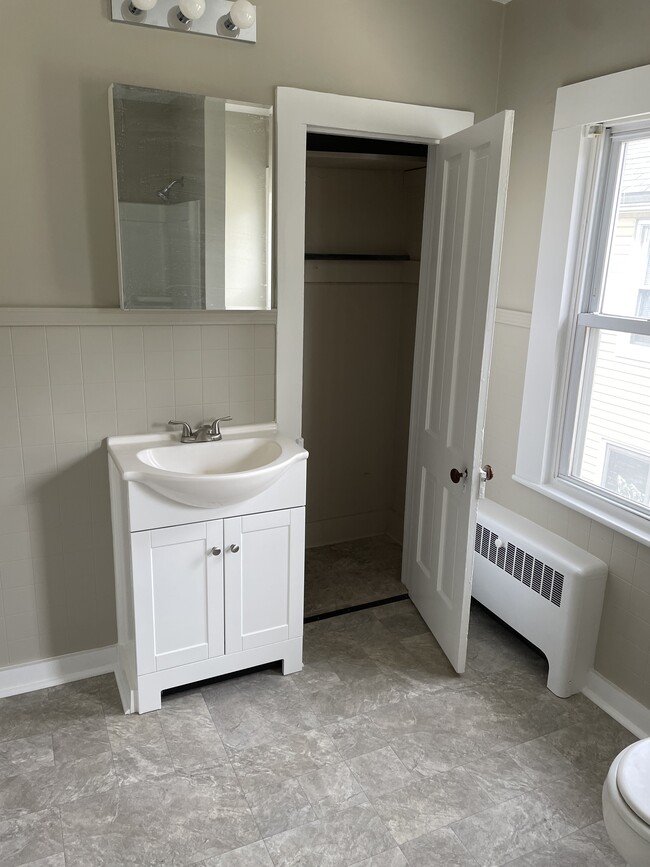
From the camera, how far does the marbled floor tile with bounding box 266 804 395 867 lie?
188 cm

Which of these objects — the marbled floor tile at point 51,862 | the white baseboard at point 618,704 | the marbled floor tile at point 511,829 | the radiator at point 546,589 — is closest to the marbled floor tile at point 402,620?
the radiator at point 546,589

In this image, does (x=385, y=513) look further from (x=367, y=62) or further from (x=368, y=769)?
(x=367, y=62)

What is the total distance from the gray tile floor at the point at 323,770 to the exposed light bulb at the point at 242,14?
7.63 ft

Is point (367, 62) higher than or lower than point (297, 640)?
higher

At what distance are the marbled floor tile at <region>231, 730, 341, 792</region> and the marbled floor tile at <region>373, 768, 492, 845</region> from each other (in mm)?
249

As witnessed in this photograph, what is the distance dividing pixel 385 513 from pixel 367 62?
2365 mm

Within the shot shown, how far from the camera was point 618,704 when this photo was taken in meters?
2.50

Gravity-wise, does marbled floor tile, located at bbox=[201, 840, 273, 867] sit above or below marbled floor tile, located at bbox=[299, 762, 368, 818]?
below

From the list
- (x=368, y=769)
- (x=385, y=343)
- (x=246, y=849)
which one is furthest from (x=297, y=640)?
(x=385, y=343)

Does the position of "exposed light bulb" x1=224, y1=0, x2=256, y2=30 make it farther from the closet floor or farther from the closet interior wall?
the closet floor

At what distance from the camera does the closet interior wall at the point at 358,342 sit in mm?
3445

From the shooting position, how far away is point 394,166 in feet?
11.2

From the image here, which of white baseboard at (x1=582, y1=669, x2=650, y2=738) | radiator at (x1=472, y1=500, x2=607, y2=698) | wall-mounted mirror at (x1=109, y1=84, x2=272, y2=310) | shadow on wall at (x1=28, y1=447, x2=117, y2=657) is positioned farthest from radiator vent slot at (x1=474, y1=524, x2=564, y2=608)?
shadow on wall at (x1=28, y1=447, x2=117, y2=657)

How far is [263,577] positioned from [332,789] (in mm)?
735
